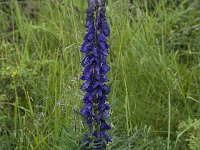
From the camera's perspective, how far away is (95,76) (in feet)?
7.78

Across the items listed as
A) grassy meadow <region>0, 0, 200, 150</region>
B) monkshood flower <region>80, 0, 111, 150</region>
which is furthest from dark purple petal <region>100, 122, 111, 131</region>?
grassy meadow <region>0, 0, 200, 150</region>

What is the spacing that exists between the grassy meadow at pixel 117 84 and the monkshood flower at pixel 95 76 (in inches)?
3.6

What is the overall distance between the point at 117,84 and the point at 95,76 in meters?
1.08

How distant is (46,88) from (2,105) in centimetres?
37

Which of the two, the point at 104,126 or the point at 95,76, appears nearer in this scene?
the point at 95,76

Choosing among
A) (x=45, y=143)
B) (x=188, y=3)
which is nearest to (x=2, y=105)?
(x=45, y=143)

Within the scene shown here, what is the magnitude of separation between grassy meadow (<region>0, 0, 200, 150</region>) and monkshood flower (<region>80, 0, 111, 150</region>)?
0.09 meters

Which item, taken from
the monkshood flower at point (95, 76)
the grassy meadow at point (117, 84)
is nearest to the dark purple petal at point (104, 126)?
the monkshood flower at point (95, 76)

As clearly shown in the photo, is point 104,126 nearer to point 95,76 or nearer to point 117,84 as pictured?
point 95,76

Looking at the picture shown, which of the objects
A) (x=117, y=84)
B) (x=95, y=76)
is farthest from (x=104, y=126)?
(x=117, y=84)

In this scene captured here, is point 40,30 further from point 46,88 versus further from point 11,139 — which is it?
point 11,139

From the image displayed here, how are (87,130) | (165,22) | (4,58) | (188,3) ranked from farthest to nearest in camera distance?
(188,3)
(165,22)
(4,58)
(87,130)

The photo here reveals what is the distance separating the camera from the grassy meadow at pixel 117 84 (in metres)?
3.05

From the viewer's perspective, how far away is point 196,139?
2.77 m
